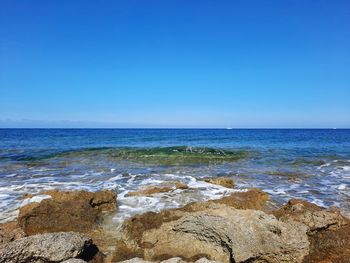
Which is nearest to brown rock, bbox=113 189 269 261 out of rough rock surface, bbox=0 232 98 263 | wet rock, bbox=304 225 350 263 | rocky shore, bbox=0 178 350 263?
rocky shore, bbox=0 178 350 263

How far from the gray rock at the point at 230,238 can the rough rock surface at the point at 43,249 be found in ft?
4.21

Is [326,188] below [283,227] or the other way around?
below

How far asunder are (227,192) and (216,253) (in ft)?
20.7

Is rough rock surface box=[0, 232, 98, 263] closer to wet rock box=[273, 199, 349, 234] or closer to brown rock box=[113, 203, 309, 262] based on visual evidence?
brown rock box=[113, 203, 309, 262]

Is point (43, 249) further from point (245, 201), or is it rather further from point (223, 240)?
point (245, 201)

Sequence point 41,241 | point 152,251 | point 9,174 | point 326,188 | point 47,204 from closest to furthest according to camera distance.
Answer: point 41,241, point 152,251, point 47,204, point 326,188, point 9,174

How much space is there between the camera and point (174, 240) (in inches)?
218

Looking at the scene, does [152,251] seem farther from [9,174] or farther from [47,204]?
[9,174]

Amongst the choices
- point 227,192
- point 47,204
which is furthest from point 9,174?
point 227,192

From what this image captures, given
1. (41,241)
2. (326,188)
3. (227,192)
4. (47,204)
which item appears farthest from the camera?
(326,188)

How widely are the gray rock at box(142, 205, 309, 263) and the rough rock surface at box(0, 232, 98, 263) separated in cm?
128

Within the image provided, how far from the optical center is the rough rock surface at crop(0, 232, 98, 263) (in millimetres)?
4613

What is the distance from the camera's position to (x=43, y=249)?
473 cm

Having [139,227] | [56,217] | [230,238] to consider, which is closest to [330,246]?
[230,238]
